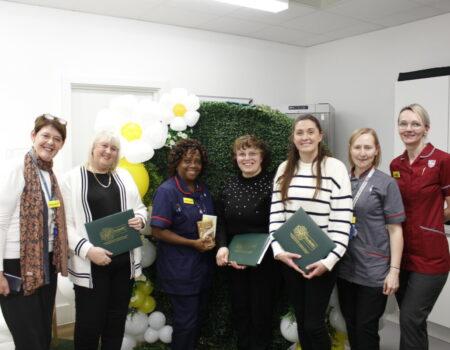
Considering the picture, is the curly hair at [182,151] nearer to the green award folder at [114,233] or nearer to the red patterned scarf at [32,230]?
the green award folder at [114,233]

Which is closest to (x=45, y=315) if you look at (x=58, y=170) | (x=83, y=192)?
(x=83, y=192)

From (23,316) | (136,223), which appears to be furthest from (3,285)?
(136,223)

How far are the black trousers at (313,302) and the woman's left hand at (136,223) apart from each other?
30.9 inches

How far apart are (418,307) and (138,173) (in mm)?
1657

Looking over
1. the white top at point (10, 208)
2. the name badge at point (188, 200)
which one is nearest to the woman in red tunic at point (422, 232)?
the name badge at point (188, 200)

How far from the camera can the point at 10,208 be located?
1.77 m

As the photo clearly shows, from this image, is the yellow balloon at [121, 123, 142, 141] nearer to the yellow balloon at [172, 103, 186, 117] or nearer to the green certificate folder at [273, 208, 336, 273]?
the yellow balloon at [172, 103, 186, 117]

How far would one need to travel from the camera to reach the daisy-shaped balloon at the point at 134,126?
2383mm

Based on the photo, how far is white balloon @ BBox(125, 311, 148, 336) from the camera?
99.7 inches

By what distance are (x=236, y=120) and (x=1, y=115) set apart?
2162 millimetres

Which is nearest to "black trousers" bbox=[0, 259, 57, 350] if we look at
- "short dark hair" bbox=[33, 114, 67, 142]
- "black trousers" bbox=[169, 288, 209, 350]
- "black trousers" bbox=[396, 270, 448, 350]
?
"short dark hair" bbox=[33, 114, 67, 142]

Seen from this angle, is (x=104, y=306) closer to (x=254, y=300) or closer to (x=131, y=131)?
(x=254, y=300)

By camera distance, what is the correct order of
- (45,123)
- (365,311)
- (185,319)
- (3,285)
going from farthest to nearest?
(185,319) → (365,311) → (45,123) → (3,285)

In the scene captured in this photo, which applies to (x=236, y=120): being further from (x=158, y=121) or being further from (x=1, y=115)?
(x=1, y=115)
